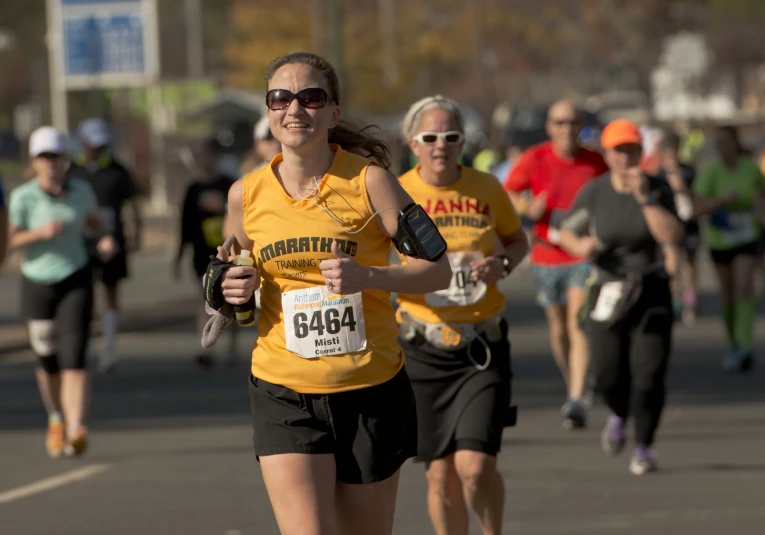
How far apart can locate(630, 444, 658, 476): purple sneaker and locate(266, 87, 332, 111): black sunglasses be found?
456 cm

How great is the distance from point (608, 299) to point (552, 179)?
2.08 metres

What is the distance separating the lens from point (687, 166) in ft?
54.6

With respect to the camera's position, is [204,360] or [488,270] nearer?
[488,270]

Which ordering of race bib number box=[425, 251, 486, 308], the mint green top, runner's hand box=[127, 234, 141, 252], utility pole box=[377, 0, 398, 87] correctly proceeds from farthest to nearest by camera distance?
utility pole box=[377, 0, 398, 87] → runner's hand box=[127, 234, 141, 252] → the mint green top → race bib number box=[425, 251, 486, 308]

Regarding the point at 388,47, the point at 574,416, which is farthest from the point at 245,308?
the point at 388,47

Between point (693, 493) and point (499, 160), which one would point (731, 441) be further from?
point (499, 160)

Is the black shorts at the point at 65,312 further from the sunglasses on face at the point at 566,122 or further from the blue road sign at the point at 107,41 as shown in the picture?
the blue road sign at the point at 107,41

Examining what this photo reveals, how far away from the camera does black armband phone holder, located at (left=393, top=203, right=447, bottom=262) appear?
5.13 metres

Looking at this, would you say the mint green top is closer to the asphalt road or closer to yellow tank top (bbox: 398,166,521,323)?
the asphalt road

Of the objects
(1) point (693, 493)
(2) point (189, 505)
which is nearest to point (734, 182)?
(1) point (693, 493)

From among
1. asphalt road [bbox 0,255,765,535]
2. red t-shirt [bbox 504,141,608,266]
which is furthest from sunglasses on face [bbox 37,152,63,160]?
red t-shirt [bbox 504,141,608,266]

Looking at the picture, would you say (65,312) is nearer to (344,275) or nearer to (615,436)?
(615,436)

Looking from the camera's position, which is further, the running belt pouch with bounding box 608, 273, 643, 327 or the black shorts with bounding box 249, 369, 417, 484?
the running belt pouch with bounding box 608, 273, 643, 327

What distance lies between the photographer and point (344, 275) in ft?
16.1
